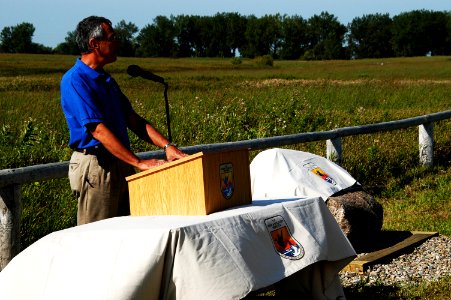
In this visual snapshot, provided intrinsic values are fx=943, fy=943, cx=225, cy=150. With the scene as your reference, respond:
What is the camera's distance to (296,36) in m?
162

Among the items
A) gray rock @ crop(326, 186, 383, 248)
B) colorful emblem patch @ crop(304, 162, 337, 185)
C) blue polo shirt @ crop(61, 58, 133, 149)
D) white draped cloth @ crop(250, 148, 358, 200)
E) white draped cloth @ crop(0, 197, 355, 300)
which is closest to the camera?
white draped cloth @ crop(0, 197, 355, 300)

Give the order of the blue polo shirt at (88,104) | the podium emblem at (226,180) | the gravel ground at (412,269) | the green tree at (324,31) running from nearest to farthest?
the podium emblem at (226,180)
the blue polo shirt at (88,104)
the gravel ground at (412,269)
the green tree at (324,31)

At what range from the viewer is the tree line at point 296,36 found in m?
152

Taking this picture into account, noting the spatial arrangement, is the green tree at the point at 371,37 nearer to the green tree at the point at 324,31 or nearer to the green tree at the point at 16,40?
the green tree at the point at 324,31

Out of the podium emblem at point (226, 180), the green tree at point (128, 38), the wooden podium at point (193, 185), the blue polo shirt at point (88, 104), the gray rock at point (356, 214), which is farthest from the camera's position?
the green tree at point (128, 38)

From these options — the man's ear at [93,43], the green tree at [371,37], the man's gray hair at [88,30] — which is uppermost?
the man's gray hair at [88,30]

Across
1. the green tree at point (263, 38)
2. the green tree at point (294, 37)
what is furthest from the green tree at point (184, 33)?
the green tree at point (294, 37)

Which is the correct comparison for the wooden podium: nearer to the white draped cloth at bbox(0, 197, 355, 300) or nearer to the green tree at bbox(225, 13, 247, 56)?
the white draped cloth at bbox(0, 197, 355, 300)

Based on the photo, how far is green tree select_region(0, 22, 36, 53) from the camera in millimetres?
134000

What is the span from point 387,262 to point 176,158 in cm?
318

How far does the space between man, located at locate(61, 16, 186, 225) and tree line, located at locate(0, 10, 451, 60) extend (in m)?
144

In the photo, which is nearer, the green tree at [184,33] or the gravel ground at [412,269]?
the gravel ground at [412,269]

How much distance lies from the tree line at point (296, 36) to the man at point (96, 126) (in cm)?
14410

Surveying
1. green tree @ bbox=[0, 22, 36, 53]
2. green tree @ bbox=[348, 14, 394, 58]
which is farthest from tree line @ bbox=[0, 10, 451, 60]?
green tree @ bbox=[0, 22, 36, 53]
